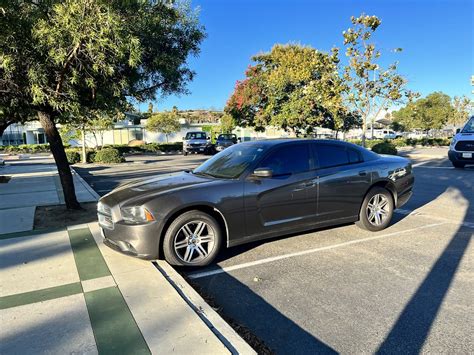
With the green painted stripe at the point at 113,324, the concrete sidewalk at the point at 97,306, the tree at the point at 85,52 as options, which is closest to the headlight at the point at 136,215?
the concrete sidewalk at the point at 97,306

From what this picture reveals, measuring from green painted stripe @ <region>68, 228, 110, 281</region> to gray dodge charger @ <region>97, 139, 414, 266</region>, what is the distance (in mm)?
288

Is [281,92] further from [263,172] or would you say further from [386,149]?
[263,172]

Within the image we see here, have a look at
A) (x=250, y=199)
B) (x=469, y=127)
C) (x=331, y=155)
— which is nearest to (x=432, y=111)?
(x=469, y=127)

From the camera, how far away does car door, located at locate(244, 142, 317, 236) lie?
4848 millimetres

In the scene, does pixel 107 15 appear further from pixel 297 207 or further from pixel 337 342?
pixel 337 342

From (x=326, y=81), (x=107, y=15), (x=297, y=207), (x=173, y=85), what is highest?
(x=326, y=81)

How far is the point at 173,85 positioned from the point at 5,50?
122 inches

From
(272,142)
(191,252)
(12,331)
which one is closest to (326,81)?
(272,142)

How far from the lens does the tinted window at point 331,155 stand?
562cm

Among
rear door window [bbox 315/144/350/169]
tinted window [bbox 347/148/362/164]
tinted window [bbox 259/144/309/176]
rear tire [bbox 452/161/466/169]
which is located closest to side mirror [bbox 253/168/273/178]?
tinted window [bbox 259/144/309/176]

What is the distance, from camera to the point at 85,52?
18.6 ft

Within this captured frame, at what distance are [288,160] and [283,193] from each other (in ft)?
1.78

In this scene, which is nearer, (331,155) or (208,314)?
(208,314)

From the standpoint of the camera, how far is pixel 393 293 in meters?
3.83
